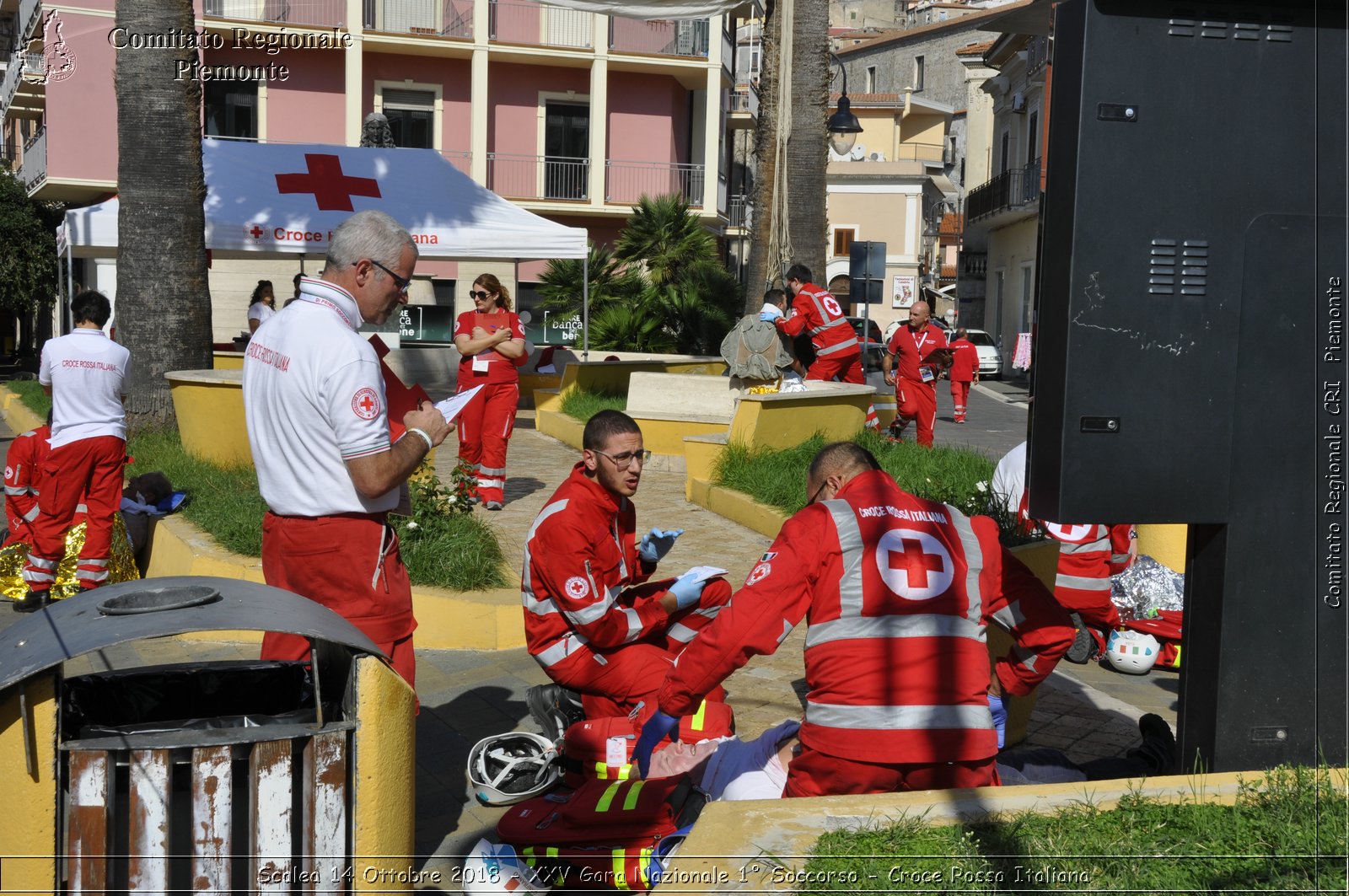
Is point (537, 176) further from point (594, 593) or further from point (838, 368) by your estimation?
point (594, 593)

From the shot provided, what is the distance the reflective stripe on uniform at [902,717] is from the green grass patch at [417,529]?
3.66 meters

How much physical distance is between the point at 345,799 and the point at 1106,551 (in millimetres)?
4907

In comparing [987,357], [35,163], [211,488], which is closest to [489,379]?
[211,488]

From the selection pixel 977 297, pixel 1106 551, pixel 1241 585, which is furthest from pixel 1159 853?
pixel 977 297

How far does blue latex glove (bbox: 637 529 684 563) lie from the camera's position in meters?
5.47

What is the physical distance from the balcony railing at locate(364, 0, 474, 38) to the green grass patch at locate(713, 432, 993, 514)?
2548cm

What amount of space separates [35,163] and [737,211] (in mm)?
20612

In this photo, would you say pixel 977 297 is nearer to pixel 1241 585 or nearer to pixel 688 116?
pixel 688 116

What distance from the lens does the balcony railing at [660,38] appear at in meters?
34.6

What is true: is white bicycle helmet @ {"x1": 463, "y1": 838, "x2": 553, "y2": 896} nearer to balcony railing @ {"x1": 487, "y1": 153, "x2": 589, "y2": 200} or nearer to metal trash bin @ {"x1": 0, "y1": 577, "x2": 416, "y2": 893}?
metal trash bin @ {"x1": 0, "y1": 577, "x2": 416, "y2": 893}

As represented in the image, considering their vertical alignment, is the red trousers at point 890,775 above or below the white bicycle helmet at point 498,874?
above

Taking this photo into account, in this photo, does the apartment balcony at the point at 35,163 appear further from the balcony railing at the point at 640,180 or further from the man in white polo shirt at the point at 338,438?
the man in white polo shirt at the point at 338,438

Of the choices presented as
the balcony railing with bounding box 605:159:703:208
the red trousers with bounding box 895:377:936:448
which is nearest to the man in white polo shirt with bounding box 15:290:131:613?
the red trousers with bounding box 895:377:936:448

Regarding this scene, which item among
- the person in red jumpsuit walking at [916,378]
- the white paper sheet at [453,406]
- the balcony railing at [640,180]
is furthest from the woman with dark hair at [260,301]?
the balcony railing at [640,180]
